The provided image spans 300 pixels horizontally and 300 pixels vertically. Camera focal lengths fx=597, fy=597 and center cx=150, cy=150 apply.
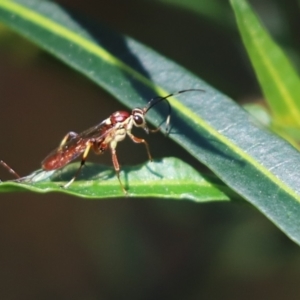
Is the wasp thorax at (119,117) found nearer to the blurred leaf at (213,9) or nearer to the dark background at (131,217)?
the dark background at (131,217)

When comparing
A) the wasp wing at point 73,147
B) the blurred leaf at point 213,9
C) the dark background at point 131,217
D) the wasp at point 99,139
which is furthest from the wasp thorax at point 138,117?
the blurred leaf at point 213,9

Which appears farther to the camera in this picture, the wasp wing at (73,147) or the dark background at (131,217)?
the dark background at (131,217)

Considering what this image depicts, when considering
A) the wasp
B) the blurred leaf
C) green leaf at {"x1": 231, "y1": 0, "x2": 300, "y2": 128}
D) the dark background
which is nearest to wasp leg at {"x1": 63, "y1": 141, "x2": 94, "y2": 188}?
the wasp

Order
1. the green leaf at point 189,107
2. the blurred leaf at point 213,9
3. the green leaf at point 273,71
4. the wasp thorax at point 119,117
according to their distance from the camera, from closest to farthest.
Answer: the green leaf at point 189,107 → the green leaf at point 273,71 → the wasp thorax at point 119,117 → the blurred leaf at point 213,9

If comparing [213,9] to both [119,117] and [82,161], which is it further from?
[82,161]

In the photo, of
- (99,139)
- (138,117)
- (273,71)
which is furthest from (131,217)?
(273,71)

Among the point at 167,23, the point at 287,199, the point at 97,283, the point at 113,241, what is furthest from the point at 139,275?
the point at 287,199
